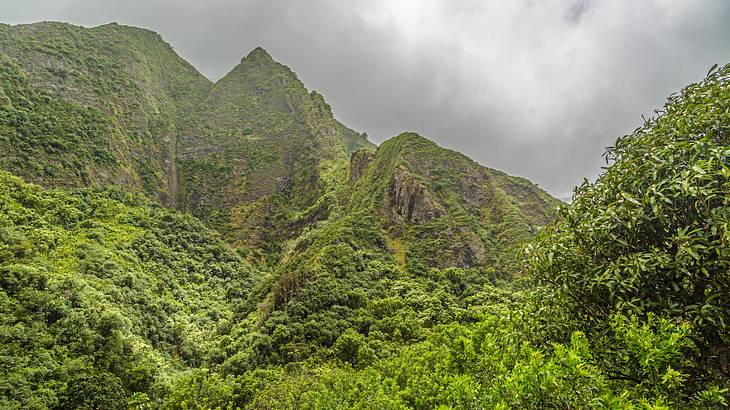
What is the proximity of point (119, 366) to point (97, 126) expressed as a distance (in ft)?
260

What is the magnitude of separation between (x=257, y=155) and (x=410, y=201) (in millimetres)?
75182

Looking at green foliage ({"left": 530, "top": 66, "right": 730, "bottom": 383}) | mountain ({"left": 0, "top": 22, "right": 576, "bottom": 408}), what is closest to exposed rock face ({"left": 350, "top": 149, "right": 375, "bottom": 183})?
mountain ({"left": 0, "top": 22, "right": 576, "bottom": 408})

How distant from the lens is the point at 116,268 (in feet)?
155

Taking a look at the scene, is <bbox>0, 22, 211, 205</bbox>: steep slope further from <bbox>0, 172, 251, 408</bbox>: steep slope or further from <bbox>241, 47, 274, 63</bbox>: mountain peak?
<bbox>241, 47, 274, 63</bbox>: mountain peak

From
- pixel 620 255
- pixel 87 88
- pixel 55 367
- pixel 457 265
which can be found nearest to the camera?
pixel 620 255

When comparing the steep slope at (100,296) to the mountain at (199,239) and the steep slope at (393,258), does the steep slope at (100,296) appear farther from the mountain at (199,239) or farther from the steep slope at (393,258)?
the steep slope at (393,258)

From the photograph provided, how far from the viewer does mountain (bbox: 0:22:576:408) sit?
29.8 meters

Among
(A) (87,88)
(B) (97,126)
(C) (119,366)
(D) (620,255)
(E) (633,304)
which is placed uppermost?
(A) (87,88)

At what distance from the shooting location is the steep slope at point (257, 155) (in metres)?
101

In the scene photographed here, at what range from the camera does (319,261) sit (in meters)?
47.8

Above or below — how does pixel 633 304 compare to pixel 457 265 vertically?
below

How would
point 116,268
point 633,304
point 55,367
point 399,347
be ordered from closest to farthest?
point 633,304 → point 55,367 → point 399,347 → point 116,268

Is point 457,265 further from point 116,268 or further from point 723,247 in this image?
point 723,247

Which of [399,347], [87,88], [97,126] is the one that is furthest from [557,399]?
[87,88]
